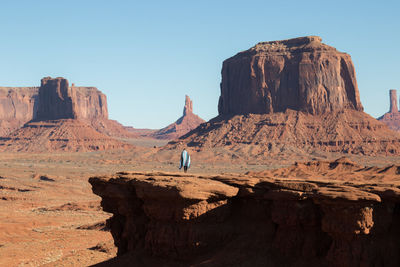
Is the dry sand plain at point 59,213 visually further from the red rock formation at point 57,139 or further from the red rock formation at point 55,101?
the red rock formation at point 55,101

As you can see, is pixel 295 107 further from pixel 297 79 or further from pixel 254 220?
pixel 254 220

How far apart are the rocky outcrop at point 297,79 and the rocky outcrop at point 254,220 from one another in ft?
322

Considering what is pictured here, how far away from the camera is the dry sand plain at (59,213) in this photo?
920 inches

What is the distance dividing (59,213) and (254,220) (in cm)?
3084

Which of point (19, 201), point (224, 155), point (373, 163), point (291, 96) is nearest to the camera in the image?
point (19, 201)

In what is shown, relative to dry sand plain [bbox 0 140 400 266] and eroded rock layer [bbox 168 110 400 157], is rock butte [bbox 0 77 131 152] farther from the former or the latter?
dry sand plain [bbox 0 140 400 266]

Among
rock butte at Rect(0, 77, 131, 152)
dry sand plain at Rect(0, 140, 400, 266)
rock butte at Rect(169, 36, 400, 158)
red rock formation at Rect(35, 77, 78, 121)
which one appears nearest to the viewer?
dry sand plain at Rect(0, 140, 400, 266)

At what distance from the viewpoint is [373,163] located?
8394cm

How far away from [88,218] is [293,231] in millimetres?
28965

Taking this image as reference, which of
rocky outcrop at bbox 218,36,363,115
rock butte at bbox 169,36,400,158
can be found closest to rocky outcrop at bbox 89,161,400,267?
rock butte at bbox 169,36,400,158

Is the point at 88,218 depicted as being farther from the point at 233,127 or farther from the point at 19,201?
the point at 233,127

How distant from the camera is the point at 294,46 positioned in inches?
4572

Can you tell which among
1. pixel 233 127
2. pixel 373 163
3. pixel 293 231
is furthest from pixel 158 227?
pixel 233 127

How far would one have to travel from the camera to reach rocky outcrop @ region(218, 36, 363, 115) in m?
110
